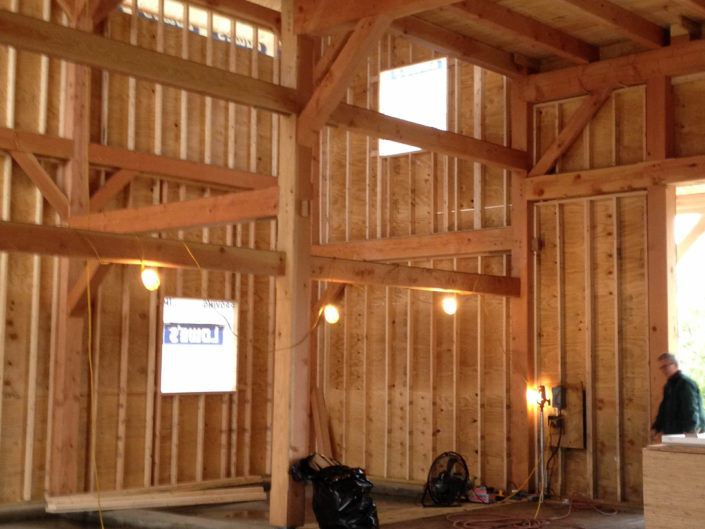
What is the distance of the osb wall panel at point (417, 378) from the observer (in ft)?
41.4

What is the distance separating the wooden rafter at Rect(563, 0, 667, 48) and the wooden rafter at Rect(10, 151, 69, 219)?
21.7 feet

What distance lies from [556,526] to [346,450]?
489 cm

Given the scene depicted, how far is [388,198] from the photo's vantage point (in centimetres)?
1411

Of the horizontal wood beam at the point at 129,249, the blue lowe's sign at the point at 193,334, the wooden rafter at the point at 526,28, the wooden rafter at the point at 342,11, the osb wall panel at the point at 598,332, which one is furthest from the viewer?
the blue lowe's sign at the point at 193,334

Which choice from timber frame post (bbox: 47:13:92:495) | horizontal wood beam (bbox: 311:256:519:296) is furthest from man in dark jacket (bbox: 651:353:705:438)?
timber frame post (bbox: 47:13:92:495)

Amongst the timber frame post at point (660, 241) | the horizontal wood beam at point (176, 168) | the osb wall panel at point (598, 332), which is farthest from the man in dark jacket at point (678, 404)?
the horizontal wood beam at point (176, 168)

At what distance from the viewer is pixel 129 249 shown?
8.04 metres

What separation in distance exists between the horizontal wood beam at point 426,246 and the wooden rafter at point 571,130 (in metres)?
0.99

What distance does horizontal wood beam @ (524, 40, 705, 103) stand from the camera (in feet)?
36.0

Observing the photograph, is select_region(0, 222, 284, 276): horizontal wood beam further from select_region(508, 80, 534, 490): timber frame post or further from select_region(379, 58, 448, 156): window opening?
select_region(379, 58, 448, 156): window opening

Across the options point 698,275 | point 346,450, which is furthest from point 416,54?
point 698,275

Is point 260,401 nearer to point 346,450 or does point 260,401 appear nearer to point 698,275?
point 346,450

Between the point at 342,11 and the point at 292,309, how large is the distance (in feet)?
9.63

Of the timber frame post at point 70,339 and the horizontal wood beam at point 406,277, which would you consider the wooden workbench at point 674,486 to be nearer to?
the horizontal wood beam at point 406,277
